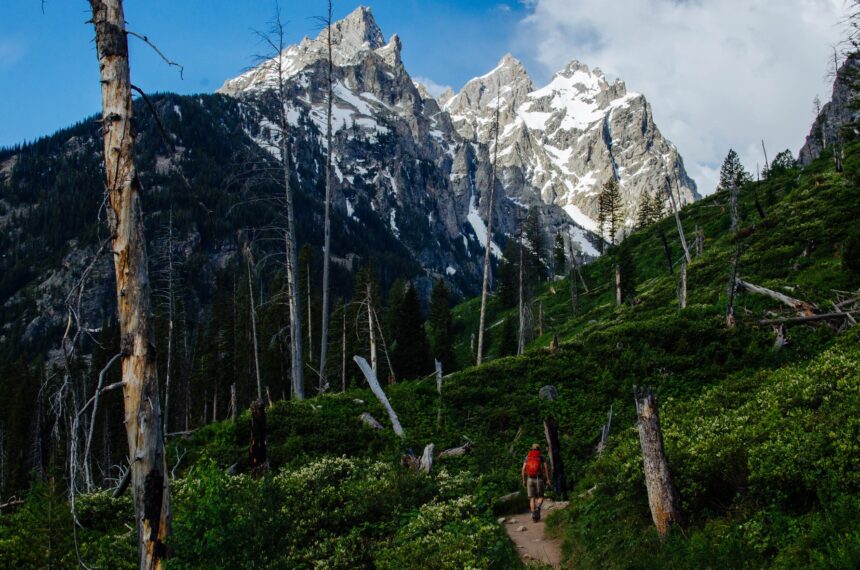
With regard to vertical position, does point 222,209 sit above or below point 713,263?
above

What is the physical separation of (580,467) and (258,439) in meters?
9.35

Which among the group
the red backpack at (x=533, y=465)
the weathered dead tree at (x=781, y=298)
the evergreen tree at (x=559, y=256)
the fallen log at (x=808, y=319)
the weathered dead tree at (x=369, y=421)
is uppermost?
the evergreen tree at (x=559, y=256)

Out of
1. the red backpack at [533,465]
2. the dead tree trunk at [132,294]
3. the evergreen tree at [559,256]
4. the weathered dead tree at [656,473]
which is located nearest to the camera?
the dead tree trunk at [132,294]

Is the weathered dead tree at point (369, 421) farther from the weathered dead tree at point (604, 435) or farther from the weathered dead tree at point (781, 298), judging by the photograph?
the weathered dead tree at point (781, 298)

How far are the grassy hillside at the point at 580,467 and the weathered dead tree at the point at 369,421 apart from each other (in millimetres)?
461

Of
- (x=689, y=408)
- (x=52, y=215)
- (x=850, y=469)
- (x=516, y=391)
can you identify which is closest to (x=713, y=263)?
(x=516, y=391)

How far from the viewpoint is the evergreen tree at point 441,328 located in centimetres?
Answer: 4878

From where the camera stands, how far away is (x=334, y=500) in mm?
11453

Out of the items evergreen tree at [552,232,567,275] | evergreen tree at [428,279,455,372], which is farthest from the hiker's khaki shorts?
evergreen tree at [552,232,567,275]

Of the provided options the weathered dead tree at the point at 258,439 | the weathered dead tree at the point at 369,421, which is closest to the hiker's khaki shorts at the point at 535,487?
the weathered dead tree at the point at 369,421

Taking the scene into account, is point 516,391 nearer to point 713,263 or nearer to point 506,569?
point 506,569

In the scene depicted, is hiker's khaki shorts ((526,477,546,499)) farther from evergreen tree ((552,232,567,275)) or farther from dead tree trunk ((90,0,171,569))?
evergreen tree ((552,232,567,275))

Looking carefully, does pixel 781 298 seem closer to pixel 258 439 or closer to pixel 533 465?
pixel 533 465

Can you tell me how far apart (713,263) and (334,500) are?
32.2 m
